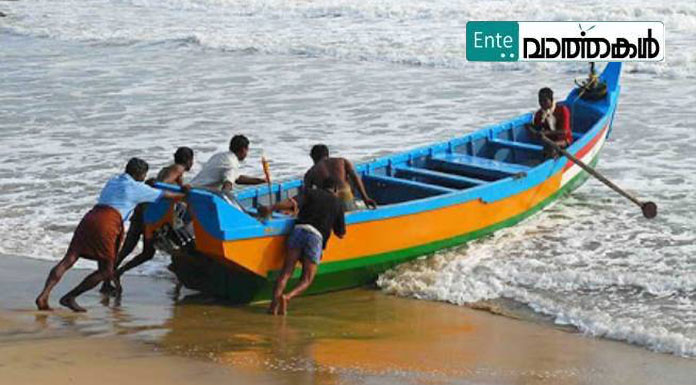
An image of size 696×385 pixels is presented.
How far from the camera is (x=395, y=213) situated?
1105cm

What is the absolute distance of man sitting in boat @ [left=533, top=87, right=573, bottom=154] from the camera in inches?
540

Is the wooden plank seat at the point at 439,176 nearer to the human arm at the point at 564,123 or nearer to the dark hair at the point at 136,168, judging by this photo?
the human arm at the point at 564,123

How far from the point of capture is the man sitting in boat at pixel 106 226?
9930 mm

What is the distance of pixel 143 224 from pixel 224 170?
2.78 feet

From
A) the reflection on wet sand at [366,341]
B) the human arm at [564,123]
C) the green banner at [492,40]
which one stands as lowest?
the reflection on wet sand at [366,341]

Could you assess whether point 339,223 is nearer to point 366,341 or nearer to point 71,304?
point 366,341

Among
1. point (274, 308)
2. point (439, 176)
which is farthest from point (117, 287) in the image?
point (439, 176)

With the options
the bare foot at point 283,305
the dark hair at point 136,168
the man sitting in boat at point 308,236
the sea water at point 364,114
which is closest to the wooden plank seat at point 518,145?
the sea water at point 364,114

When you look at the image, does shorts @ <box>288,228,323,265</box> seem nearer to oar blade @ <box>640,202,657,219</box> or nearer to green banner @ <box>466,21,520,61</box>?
oar blade @ <box>640,202,657,219</box>

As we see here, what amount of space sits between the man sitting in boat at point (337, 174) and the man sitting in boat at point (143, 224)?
1076mm

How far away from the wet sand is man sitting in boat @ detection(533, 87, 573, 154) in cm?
361

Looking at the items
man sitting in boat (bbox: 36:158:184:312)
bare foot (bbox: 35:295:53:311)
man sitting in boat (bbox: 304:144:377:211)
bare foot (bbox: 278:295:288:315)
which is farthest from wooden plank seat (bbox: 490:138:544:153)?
bare foot (bbox: 35:295:53:311)

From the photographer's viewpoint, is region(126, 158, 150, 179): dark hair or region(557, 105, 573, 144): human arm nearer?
region(126, 158, 150, 179): dark hair

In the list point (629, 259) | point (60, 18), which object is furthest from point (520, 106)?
point (60, 18)
